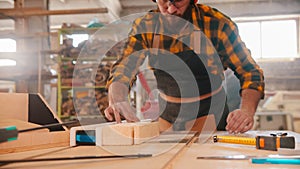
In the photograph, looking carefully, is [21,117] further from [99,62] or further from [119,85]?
[99,62]

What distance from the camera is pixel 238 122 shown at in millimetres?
1145

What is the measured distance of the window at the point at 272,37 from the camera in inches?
250

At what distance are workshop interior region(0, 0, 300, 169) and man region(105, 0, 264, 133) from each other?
0.22 feet

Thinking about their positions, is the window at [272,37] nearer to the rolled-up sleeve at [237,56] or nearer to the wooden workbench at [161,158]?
the rolled-up sleeve at [237,56]

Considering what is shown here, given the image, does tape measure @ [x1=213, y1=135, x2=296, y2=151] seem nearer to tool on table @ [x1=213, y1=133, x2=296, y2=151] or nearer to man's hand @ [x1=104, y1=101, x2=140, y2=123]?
tool on table @ [x1=213, y1=133, x2=296, y2=151]

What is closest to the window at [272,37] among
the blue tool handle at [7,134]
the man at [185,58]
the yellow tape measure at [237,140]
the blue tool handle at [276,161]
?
the man at [185,58]

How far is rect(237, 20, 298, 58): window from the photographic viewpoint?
6.36 m

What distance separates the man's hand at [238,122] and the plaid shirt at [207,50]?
0.22 metres

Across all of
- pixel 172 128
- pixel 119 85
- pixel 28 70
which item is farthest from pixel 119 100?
pixel 28 70

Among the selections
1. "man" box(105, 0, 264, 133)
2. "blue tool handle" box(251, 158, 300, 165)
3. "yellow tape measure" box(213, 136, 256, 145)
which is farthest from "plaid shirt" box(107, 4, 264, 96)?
"blue tool handle" box(251, 158, 300, 165)

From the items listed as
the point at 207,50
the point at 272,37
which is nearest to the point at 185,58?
the point at 207,50

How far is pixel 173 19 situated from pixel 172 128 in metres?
0.52

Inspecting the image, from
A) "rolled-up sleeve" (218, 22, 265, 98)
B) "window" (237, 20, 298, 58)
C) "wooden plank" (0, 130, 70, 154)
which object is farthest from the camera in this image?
"window" (237, 20, 298, 58)

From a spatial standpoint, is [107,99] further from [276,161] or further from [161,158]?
[276,161]
